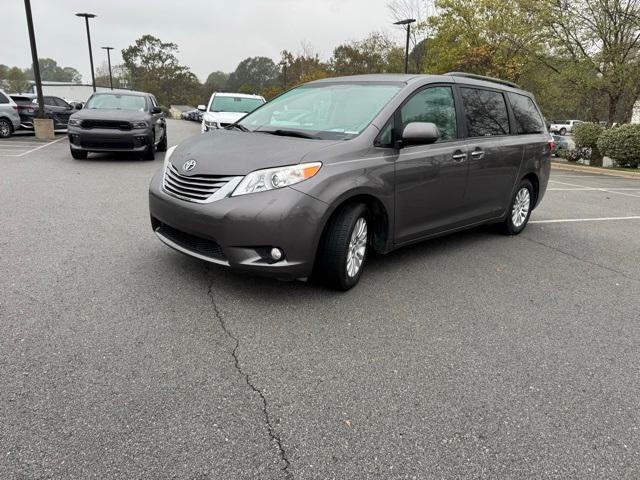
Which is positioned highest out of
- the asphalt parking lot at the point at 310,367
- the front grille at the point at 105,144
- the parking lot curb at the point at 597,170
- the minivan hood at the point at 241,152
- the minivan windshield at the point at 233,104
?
the minivan windshield at the point at 233,104

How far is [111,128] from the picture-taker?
431 inches

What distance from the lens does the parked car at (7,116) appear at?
54.3 ft

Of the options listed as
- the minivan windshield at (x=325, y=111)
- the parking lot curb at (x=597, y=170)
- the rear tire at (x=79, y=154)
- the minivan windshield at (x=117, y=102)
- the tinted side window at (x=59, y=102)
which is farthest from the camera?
the tinted side window at (x=59, y=102)

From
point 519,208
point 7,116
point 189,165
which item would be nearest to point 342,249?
point 189,165

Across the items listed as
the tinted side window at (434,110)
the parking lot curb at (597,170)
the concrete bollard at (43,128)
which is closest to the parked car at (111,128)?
the concrete bollard at (43,128)

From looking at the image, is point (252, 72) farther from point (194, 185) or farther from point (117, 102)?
point (194, 185)

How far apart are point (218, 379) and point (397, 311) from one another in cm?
155

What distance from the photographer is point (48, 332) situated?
313 cm

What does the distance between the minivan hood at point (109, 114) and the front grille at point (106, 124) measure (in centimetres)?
7

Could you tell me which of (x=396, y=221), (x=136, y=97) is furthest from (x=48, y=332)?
(x=136, y=97)

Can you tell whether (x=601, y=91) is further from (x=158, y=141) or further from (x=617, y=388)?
(x=617, y=388)

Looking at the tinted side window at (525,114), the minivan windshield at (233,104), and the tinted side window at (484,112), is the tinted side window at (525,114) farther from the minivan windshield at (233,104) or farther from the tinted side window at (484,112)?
the minivan windshield at (233,104)

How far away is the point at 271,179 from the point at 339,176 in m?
0.52

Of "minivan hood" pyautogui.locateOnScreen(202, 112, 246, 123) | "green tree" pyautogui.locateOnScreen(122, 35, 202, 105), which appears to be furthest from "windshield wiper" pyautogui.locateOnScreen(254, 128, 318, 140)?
"green tree" pyautogui.locateOnScreen(122, 35, 202, 105)
